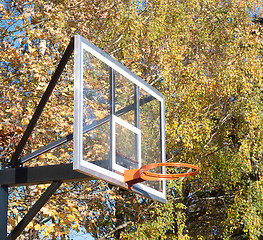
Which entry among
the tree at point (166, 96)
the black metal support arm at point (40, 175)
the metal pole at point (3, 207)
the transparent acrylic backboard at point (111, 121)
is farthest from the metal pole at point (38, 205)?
the tree at point (166, 96)

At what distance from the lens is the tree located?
985cm

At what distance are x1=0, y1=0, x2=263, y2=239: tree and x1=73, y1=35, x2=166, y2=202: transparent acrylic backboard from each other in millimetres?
2839

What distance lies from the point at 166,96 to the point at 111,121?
→ 22.6ft

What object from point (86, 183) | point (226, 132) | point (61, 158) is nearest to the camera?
point (61, 158)

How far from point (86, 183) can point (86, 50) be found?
5.57 meters

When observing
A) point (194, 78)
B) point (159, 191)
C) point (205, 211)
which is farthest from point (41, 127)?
point (205, 211)

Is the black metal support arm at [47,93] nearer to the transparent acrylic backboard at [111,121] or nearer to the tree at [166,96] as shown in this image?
the transparent acrylic backboard at [111,121]

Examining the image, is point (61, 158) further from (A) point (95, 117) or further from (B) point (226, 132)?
(B) point (226, 132)

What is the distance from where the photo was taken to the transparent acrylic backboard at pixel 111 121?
16.7ft

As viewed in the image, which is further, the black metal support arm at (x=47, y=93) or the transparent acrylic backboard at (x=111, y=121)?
the black metal support arm at (x=47, y=93)

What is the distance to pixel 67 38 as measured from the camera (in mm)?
10438

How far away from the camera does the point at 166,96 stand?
12.6 m

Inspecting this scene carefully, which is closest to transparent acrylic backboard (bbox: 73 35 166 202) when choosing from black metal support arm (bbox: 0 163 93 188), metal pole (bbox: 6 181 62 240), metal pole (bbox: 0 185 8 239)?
black metal support arm (bbox: 0 163 93 188)

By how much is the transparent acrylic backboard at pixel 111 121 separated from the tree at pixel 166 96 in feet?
9.31
